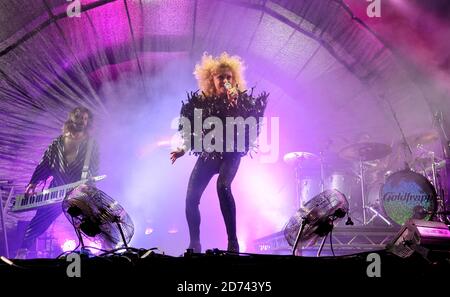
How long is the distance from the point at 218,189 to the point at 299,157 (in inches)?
178

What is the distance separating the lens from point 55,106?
565cm

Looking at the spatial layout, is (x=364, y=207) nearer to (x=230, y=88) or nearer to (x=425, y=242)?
(x=230, y=88)

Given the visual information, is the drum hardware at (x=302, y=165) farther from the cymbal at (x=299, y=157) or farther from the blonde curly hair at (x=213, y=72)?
the blonde curly hair at (x=213, y=72)

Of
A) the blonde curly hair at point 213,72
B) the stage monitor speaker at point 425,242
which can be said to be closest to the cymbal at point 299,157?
the blonde curly hair at point 213,72

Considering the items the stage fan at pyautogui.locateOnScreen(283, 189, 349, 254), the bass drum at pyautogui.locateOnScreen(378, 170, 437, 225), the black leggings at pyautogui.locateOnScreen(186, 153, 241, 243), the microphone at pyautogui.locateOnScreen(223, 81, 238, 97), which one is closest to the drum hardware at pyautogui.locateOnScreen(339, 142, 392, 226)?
the bass drum at pyautogui.locateOnScreen(378, 170, 437, 225)

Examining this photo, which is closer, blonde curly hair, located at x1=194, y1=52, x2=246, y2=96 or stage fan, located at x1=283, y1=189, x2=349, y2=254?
stage fan, located at x1=283, y1=189, x2=349, y2=254

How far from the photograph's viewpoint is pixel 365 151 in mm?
6898

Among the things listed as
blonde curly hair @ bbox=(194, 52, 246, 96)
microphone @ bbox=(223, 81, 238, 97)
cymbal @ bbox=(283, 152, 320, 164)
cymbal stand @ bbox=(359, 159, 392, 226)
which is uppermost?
blonde curly hair @ bbox=(194, 52, 246, 96)

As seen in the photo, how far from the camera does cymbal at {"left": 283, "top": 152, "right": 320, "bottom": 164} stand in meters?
7.72

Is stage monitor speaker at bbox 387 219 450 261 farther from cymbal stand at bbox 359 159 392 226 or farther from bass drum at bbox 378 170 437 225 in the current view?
cymbal stand at bbox 359 159 392 226

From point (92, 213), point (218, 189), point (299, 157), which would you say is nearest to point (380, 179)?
point (299, 157)

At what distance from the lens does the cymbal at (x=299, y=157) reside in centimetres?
772

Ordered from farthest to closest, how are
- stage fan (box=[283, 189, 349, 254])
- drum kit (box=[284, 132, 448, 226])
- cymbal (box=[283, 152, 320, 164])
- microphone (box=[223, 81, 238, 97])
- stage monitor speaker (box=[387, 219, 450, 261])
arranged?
cymbal (box=[283, 152, 320, 164])
drum kit (box=[284, 132, 448, 226])
microphone (box=[223, 81, 238, 97])
stage fan (box=[283, 189, 349, 254])
stage monitor speaker (box=[387, 219, 450, 261])

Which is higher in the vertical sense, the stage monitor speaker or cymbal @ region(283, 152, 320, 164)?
cymbal @ region(283, 152, 320, 164)
